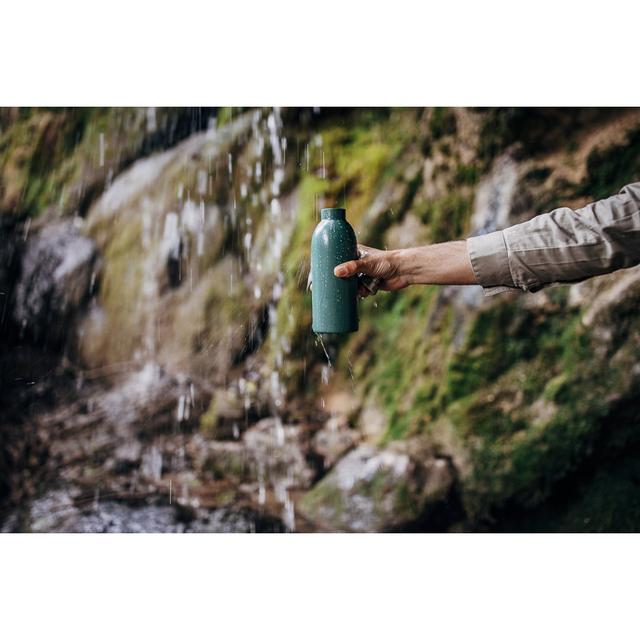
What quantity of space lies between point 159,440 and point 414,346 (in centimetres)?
142

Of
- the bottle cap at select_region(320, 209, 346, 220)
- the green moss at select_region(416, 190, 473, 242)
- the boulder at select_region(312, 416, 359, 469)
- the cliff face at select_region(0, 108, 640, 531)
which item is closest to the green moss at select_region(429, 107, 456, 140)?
the cliff face at select_region(0, 108, 640, 531)

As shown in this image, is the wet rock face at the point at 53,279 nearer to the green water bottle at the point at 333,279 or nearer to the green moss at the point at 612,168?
the green water bottle at the point at 333,279

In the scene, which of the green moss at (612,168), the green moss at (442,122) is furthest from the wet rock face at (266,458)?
the green moss at (612,168)

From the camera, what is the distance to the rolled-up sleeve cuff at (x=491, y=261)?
5.07ft

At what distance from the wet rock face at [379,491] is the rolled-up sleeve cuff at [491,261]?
1.93 m

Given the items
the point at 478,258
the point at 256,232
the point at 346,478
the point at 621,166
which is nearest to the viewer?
the point at 478,258

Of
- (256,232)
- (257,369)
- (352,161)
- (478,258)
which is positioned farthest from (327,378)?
(478,258)

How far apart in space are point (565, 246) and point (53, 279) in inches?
114

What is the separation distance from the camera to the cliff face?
3.21m

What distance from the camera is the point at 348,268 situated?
1.85m

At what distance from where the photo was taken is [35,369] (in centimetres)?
346

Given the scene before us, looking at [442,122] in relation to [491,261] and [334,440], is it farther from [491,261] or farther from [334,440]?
[491,261]

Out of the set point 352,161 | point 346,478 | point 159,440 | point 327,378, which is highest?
point 352,161

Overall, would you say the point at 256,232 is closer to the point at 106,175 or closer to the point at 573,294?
the point at 106,175
